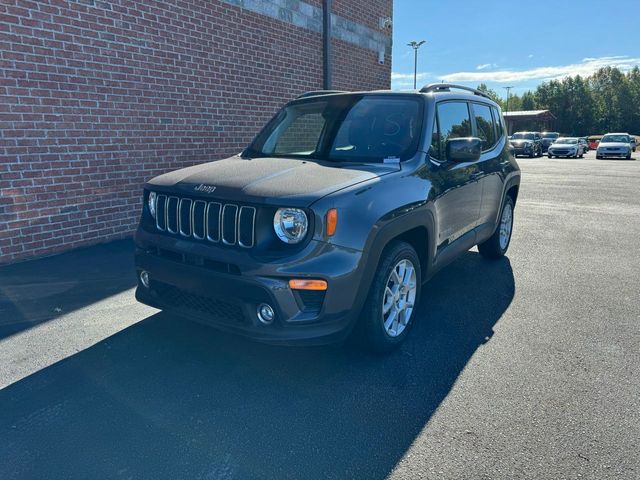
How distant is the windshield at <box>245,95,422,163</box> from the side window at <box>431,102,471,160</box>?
236mm

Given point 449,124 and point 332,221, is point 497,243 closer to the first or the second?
point 449,124

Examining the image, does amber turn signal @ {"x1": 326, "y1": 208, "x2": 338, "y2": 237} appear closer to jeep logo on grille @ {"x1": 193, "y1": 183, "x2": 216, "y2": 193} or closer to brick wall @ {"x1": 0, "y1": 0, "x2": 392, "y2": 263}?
jeep logo on grille @ {"x1": 193, "y1": 183, "x2": 216, "y2": 193}

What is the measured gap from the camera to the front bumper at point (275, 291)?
2688 millimetres

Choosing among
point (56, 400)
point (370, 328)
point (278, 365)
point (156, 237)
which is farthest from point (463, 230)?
point (56, 400)

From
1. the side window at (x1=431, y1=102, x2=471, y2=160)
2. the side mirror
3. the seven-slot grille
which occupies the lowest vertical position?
the seven-slot grille

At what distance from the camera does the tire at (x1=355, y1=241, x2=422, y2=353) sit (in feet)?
10.3

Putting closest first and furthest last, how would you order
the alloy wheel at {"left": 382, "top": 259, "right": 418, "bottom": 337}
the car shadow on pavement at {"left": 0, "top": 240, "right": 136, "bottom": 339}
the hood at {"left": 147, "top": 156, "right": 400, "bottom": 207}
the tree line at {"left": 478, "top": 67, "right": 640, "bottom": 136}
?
the hood at {"left": 147, "top": 156, "right": 400, "bottom": 207} < the alloy wheel at {"left": 382, "top": 259, "right": 418, "bottom": 337} < the car shadow on pavement at {"left": 0, "top": 240, "right": 136, "bottom": 339} < the tree line at {"left": 478, "top": 67, "right": 640, "bottom": 136}

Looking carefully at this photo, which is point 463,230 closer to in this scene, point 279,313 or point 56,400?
point 279,313

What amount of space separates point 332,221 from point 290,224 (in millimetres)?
248

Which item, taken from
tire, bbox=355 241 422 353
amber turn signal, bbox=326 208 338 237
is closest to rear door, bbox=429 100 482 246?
tire, bbox=355 241 422 353

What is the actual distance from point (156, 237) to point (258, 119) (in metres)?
6.05

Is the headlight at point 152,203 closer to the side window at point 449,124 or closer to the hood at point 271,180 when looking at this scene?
the hood at point 271,180

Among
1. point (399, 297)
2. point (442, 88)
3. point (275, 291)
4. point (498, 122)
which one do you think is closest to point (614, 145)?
point (498, 122)

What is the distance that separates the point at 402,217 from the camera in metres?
3.21
